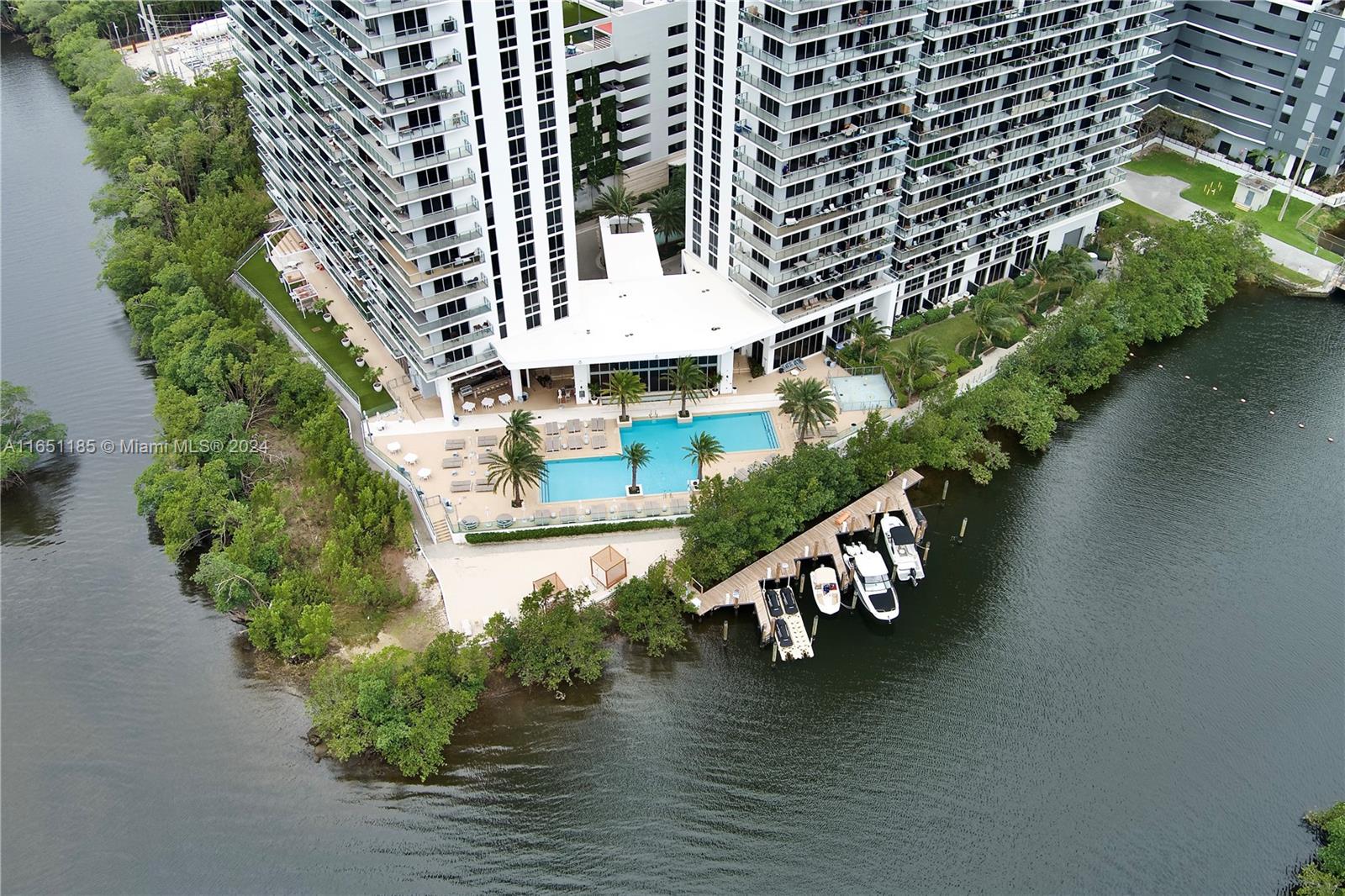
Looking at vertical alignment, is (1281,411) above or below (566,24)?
below

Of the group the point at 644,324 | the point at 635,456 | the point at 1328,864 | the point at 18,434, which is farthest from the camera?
the point at 18,434

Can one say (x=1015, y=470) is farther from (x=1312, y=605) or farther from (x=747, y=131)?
(x=747, y=131)

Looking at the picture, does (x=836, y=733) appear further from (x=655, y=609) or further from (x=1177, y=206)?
(x=1177, y=206)

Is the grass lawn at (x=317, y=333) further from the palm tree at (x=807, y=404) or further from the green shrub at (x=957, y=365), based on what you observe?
the green shrub at (x=957, y=365)

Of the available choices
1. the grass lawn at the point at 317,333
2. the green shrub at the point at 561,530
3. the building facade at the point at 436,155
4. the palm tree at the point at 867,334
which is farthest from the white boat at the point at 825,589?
the grass lawn at the point at 317,333

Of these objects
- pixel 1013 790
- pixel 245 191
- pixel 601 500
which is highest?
pixel 245 191

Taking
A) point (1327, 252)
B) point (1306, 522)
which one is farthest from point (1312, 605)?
point (1327, 252)

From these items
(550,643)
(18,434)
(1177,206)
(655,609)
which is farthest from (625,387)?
(1177,206)
